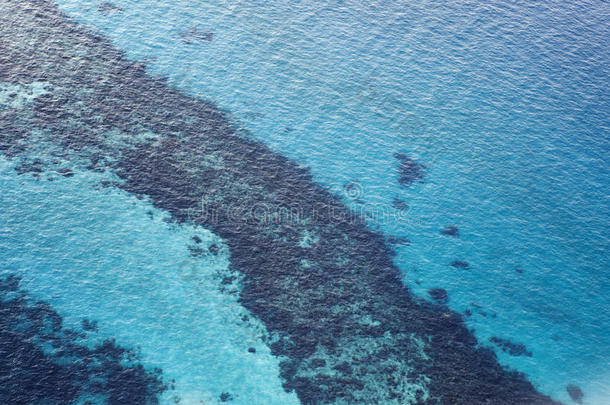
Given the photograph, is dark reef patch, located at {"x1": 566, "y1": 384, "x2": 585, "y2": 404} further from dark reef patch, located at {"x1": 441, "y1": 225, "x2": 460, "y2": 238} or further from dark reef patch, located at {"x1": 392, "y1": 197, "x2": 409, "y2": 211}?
dark reef patch, located at {"x1": 392, "y1": 197, "x2": 409, "y2": 211}

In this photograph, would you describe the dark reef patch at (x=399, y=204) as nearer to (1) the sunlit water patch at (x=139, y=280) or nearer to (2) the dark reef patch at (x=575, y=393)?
(1) the sunlit water patch at (x=139, y=280)

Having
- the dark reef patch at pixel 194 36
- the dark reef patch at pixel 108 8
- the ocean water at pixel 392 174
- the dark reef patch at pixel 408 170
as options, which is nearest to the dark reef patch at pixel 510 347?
the ocean water at pixel 392 174

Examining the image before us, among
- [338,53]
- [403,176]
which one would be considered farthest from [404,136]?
[338,53]

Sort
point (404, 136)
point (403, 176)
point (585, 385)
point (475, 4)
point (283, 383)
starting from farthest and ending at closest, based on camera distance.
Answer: point (475, 4) < point (404, 136) < point (403, 176) < point (585, 385) < point (283, 383)

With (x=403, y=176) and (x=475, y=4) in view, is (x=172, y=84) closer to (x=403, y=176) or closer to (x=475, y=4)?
(x=403, y=176)

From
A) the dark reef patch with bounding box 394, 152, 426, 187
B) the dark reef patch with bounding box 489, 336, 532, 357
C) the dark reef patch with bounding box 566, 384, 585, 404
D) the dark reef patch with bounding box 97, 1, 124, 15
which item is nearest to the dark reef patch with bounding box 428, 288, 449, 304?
the dark reef patch with bounding box 489, 336, 532, 357

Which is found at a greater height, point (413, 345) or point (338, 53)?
point (338, 53)
